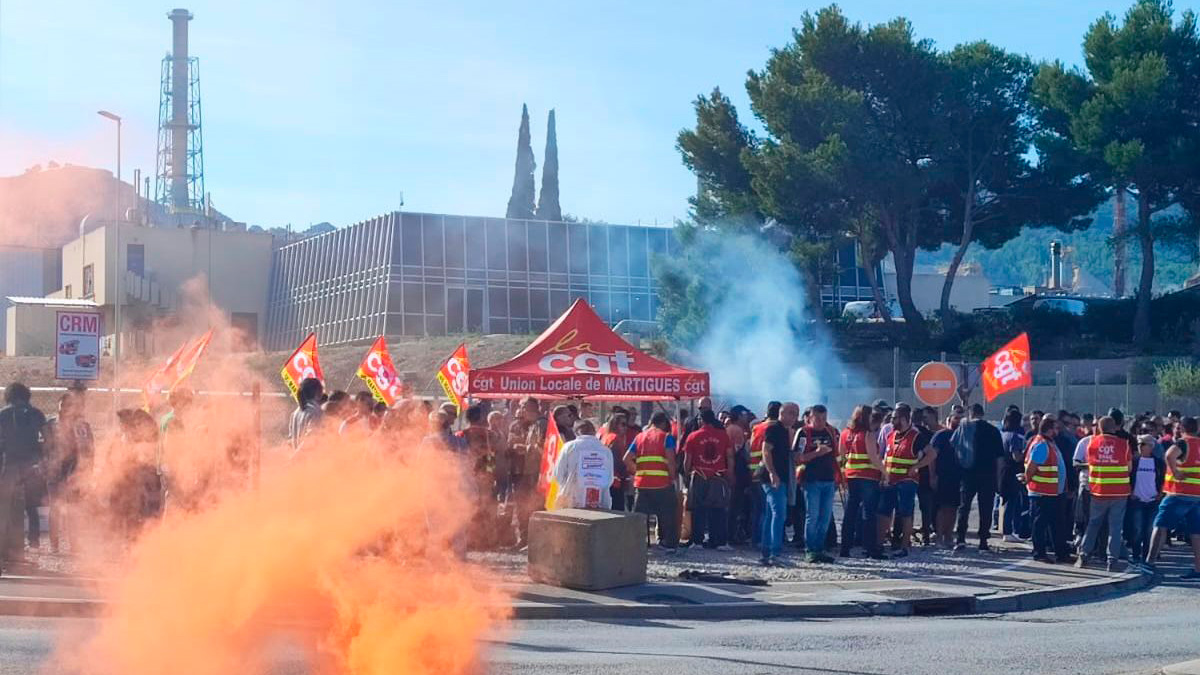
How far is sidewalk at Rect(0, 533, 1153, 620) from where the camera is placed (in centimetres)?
1303

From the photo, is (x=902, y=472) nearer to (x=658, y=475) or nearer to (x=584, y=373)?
(x=658, y=475)

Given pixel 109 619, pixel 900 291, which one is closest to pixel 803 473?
pixel 109 619

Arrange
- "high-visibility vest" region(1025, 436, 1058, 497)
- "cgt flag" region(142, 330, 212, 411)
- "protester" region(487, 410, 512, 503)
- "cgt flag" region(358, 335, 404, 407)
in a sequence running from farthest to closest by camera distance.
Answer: "cgt flag" region(358, 335, 404, 407) < "cgt flag" region(142, 330, 212, 411) < "protester" region(487, 410, 512, 503) < "high-visibility vest" region(1025, 436, 1058, 497)

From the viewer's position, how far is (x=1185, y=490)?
1625 centimetres

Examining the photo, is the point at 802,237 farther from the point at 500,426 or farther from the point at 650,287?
the point at 500,426

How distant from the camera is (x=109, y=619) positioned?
10.3 meters

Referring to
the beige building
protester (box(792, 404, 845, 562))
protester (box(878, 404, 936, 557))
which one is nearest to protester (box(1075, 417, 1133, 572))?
protester (box(878, 404, 936, 557))

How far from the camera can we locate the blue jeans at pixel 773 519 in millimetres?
16000

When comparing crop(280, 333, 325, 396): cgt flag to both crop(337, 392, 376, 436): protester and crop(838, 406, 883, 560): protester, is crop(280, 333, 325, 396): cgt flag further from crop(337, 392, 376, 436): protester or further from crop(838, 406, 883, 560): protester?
crop(838, 406, 883, 560): protester

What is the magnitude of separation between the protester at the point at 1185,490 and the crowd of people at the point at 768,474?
0.06ft

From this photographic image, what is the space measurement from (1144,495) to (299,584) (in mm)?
11966

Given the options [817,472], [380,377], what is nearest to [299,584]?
[817,472]

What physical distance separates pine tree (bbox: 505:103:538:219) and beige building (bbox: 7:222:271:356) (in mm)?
19204

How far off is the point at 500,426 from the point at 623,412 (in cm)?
162
